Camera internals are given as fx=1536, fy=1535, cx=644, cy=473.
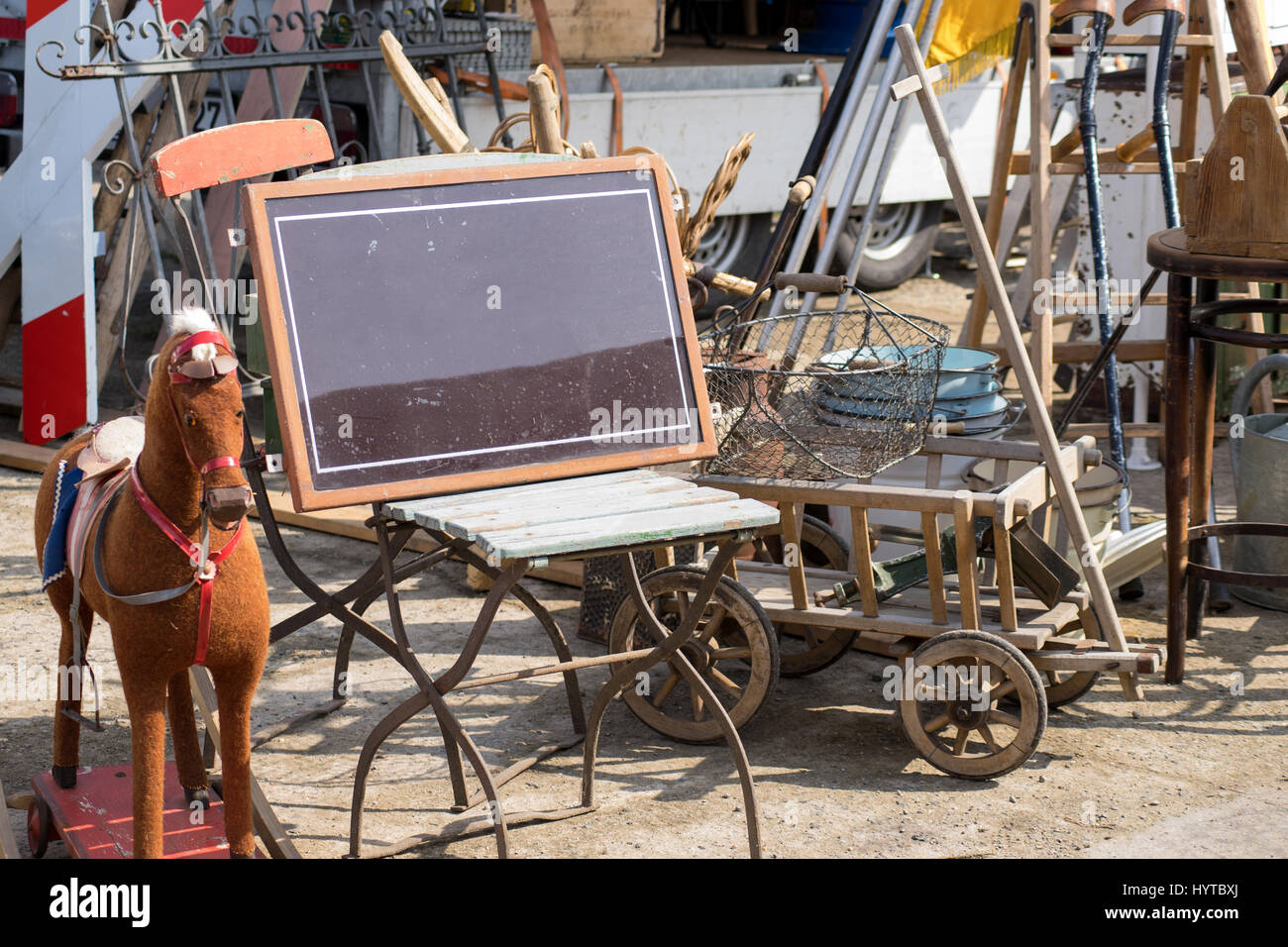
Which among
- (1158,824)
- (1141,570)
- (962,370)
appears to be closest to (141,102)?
(962,370)

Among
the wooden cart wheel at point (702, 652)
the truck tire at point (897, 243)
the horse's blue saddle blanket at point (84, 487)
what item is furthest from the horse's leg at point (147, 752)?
the truck tire at point (897, 243)

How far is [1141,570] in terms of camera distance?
477 cm

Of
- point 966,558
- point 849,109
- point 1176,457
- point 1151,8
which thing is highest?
point 1151,8

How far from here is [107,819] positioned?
3254 mm

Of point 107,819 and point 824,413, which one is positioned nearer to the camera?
point 107,819

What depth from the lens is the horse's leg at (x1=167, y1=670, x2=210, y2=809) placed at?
10.7ft

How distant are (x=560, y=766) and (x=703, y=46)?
8099mm

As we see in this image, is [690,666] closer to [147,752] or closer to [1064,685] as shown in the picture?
[147,752]

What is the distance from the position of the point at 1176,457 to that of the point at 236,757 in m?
2.68

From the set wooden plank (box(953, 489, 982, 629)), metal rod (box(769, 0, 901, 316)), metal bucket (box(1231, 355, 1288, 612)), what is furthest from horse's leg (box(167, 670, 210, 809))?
metal bucket (box(1231, 355, 1288, 612))

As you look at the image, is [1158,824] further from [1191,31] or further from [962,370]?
[1191,31]

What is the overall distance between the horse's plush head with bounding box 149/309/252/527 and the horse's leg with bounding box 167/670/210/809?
77 centimetres

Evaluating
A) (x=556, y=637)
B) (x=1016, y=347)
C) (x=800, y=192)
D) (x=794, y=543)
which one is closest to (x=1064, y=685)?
(x=794, y=543)

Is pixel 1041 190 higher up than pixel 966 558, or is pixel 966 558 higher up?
pixel 1041 190
